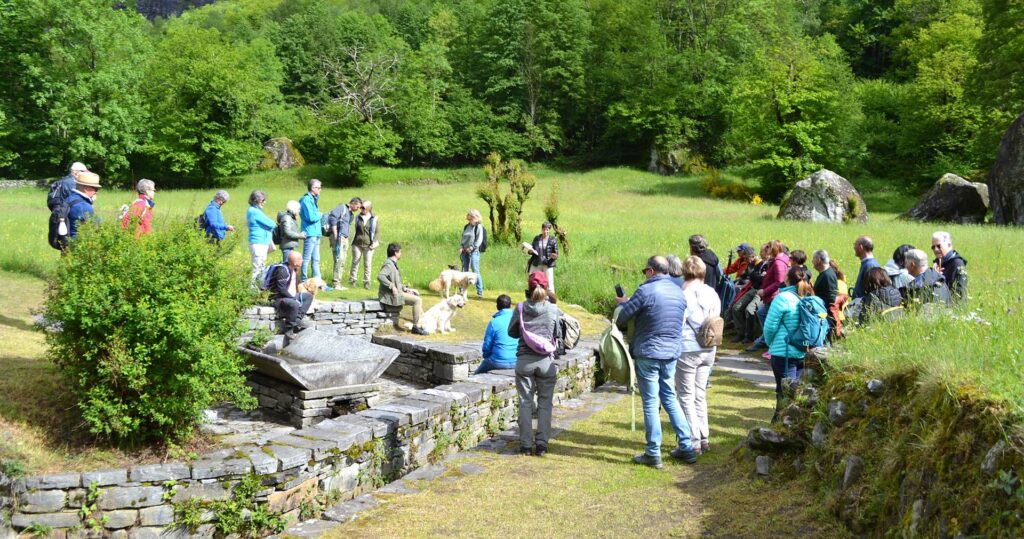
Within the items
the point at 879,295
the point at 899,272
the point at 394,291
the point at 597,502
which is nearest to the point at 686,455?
the point at 597,502

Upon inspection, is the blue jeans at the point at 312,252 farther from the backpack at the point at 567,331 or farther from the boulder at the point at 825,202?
the boulder at the point at 825,202

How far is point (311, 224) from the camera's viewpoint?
1342cm

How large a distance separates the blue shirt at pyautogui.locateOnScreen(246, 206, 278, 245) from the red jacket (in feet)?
6.80

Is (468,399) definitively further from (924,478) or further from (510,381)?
(924,478)

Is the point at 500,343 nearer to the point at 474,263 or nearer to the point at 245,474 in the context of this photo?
the point at 245,474

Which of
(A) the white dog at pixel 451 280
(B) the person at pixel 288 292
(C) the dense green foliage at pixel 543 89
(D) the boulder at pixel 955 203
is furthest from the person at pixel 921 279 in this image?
(C) the dense green foliage at pixel 543 89

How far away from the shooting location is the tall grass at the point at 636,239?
503cm

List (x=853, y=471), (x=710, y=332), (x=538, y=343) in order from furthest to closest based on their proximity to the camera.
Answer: (x=710, y=332) < (x=538, y=343) < (x=853, y=471)

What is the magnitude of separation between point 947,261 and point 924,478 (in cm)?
583

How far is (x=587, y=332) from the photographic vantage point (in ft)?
44.1

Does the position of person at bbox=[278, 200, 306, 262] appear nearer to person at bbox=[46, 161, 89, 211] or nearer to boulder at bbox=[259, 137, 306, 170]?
person at bbox=[46, 161, 89, 211]

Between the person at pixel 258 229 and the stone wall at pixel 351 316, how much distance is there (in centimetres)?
112

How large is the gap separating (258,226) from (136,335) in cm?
A: 600

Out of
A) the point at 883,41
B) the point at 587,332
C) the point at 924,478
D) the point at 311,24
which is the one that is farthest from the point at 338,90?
the point at 924,478
